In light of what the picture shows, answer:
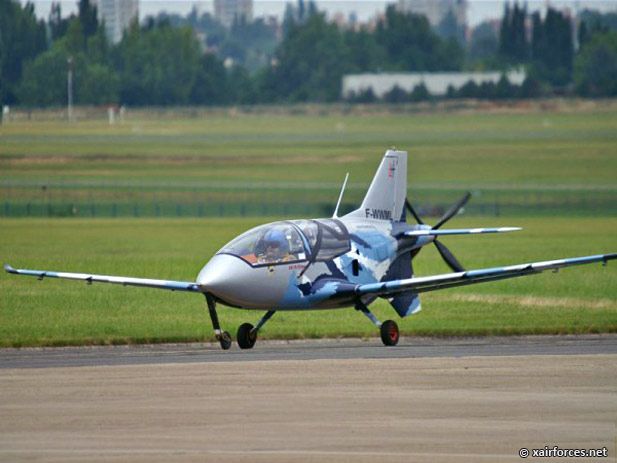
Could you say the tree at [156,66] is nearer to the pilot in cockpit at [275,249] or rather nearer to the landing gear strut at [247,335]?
the landing gear strut at [247,335]

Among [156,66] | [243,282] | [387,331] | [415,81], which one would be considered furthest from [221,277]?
[415,81]

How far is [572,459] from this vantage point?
17.0m

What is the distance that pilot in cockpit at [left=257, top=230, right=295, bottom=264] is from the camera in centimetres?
2703

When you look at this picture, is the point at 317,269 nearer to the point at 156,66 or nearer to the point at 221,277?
the point at 221,277

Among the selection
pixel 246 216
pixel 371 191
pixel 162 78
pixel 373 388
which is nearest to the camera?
pixel 373 388

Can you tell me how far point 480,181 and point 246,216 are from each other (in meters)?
30.2

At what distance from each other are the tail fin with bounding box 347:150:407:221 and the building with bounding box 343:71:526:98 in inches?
5903

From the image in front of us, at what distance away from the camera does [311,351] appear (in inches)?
1101

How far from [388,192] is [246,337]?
5433mm

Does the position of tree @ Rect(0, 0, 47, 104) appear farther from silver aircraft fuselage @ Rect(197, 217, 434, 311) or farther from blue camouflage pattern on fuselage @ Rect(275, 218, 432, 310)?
silver aircraft fuselage @ Rect(197, 217, 434, 311)

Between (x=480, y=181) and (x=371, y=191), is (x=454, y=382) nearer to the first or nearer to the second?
(x=371, y=191)

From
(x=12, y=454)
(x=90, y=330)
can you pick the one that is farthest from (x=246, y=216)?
(x=12, y=454)

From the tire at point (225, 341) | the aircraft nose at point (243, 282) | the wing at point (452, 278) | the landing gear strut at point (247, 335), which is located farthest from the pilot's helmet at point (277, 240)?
the tire at point (225, 341)

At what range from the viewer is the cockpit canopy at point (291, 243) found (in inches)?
1061
